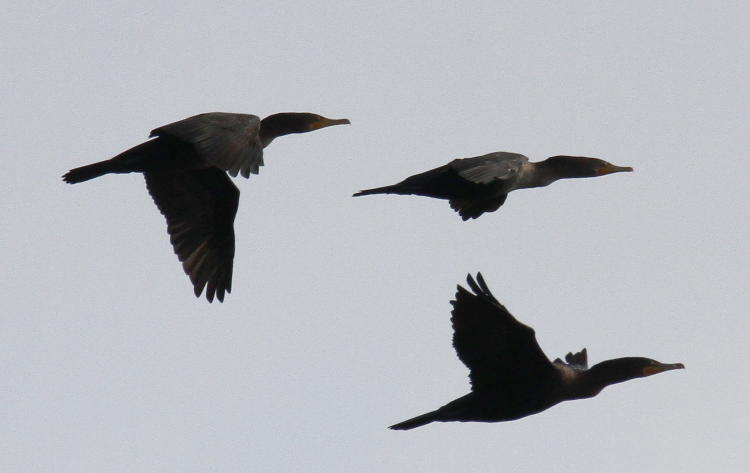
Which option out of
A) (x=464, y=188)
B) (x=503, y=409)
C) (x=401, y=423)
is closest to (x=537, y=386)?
(x=503, y=409)

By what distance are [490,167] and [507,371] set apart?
7.96ft

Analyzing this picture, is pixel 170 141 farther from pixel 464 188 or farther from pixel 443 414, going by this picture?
pixel 443 414

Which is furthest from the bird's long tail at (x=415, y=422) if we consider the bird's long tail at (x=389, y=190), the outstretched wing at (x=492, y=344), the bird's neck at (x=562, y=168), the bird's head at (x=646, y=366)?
the bird's neck at (x=562, y=168)

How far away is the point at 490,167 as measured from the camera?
56.4ft

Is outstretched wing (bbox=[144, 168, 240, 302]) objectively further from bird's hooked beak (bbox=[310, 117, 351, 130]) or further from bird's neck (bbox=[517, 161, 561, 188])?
bird's neck (bbox=[517, 161, 561, 188])

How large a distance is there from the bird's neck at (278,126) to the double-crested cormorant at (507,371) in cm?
475

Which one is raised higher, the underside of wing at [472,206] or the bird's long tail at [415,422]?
the underside of wing at [472,206]

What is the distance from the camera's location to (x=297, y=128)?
19.6 m

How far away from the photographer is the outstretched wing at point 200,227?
19.9 metres

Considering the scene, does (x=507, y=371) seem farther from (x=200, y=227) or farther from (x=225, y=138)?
(x=200, y=227)

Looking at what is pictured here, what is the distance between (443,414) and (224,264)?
189 inches

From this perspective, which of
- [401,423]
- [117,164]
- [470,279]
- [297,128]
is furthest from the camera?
[297,128]

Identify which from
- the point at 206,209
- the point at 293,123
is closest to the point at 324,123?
the point at 293,123

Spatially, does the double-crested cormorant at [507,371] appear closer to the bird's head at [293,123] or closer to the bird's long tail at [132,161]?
the bird's long tail at [132,161]
